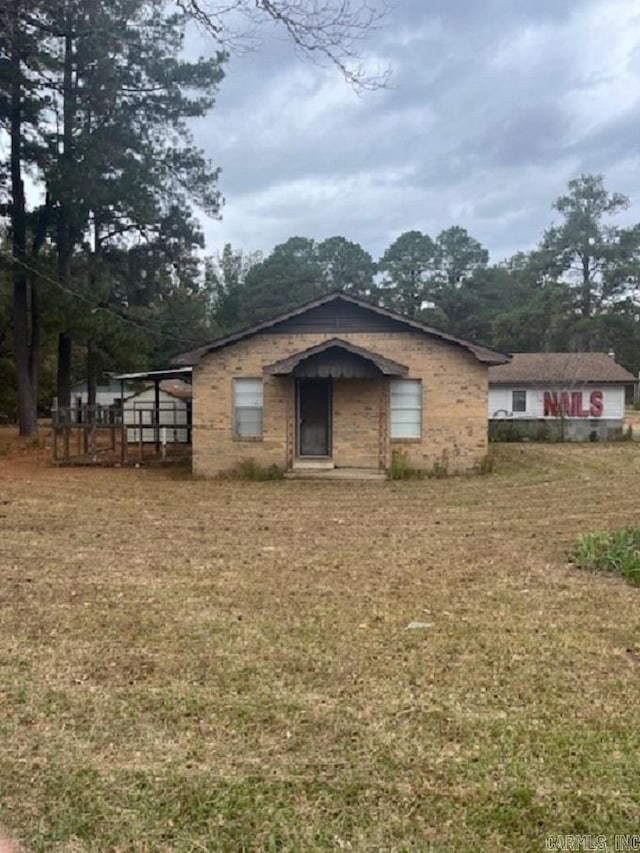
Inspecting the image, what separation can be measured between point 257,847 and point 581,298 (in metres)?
49.5

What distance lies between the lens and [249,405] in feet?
52.4

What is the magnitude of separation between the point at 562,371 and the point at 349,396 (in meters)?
16.2

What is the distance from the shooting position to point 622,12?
7984mm

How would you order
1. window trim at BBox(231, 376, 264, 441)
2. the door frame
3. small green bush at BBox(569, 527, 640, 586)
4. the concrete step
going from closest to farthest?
small green bush at BBox(569, 527, 640, 586) < the concrete step < window trim at BBox(231, 376, 264, 441) < the door frame

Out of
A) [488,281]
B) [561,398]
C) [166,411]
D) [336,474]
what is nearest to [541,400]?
[561,398]

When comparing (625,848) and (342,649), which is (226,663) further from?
(625,848)

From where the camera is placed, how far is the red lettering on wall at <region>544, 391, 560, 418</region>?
28656 millimetres

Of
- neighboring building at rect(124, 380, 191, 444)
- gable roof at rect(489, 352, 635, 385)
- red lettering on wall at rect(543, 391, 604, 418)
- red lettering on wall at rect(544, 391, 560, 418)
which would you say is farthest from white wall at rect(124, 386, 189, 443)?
red lettering on wall at rect(543, 391, 604, 418)

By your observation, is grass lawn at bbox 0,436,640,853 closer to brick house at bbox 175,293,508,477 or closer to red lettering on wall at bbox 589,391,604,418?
brick house at bbox 175,293,508,477

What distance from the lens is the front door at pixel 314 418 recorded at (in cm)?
A: 1633

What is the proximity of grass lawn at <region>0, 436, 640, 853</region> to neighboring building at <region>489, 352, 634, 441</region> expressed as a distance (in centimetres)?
1980

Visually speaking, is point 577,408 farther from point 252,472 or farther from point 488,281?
point 488,281

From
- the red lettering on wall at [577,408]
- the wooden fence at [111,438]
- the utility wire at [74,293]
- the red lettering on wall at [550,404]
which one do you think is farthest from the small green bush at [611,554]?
the red lettering on wall at [577,408]

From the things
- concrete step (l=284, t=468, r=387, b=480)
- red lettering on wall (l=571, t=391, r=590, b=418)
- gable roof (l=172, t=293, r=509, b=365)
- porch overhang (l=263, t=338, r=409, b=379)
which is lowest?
concrete step (l=284, t=468, r=387, b=480)
